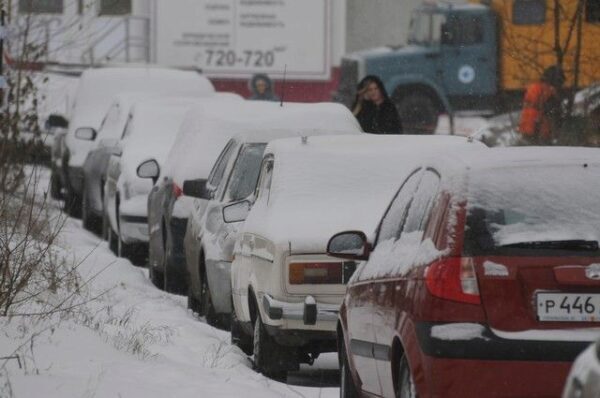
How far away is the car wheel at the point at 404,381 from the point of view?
739cm

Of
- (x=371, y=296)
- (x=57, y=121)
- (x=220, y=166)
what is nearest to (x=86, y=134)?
(x=57, y=121)

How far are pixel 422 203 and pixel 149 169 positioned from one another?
9862 mm

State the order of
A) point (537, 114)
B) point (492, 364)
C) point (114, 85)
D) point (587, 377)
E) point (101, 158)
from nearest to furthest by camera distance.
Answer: point (587, 377) → point (492, 364) → point (537, 114) → point (101, 158) → point (114, 85)

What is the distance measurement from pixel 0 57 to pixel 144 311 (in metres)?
2.45

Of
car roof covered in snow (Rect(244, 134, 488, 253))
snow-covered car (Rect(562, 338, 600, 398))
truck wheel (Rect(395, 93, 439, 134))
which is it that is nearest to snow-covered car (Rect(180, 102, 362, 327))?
car roof covered in snow (Rect(244, 134, 488, 253))

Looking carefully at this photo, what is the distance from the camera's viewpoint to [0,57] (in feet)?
48.3

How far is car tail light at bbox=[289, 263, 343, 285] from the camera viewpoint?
10570 mm

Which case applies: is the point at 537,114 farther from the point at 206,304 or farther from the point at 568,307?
the point at 568,307

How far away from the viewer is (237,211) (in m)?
12.9

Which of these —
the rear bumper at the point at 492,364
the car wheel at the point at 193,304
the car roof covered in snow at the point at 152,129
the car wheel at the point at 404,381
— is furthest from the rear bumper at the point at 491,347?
the car roof covered in snow at the point at 152,129

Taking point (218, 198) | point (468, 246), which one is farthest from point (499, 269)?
point (218, 198)

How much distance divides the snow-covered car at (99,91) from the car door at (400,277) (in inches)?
622

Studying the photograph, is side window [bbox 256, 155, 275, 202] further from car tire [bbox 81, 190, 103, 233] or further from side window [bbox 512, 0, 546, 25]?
side window [bbox 512, 0, 546, 25]

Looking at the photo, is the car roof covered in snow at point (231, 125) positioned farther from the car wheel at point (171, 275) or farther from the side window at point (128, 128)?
the side window at point (128, 128)
